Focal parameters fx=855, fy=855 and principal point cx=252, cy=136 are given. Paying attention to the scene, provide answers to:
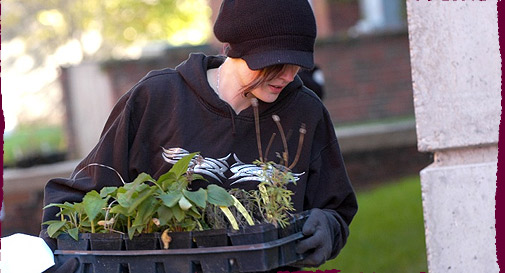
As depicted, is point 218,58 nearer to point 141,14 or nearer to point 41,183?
point 41,183

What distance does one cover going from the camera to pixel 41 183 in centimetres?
880

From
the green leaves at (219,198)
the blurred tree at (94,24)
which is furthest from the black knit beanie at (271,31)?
the blurred tree at (94,24)

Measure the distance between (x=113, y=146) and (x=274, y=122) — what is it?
524 mm

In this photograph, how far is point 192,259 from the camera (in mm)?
2227

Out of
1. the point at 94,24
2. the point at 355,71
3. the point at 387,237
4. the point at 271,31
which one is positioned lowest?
the point at 387,237

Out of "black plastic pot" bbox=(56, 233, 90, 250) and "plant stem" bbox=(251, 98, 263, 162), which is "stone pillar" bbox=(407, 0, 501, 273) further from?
"black plastic pot" bbox=(56, 233, 90, 250)

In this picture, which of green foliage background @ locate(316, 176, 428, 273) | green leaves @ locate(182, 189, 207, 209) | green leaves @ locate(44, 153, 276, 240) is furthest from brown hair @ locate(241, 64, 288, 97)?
green foliage background @ locate(316, 176, 428, 273)

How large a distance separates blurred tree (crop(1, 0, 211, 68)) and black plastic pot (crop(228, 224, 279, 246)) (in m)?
17.1

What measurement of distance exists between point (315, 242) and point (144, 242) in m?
0.47

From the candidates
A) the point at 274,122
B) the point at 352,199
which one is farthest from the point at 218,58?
the point at 352,199

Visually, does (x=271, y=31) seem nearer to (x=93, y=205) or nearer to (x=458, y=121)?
(x=458, y=121)

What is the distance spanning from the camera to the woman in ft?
8.57

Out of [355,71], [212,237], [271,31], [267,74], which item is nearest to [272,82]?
[267,74]

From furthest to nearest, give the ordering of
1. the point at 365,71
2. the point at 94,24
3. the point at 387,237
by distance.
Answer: the point at 94,24 < the point at 365,71 < the point at 387,237
